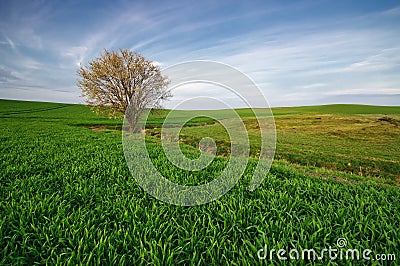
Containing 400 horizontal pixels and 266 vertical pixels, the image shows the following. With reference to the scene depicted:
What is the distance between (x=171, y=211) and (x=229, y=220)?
130 centimetres

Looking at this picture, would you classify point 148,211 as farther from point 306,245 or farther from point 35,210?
point 306,245

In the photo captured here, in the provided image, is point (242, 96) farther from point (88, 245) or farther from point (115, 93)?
point (115, 93)

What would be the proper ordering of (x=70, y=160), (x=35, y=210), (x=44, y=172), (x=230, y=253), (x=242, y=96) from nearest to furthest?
(x=230, y=253) < (x=35, y=210) < (x=242, y=96) < (x=44, y=172) < (x=70, y=160)

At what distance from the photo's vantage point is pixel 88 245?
322cm

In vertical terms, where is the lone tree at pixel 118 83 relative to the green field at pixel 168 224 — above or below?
above

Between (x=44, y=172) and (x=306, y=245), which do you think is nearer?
(x=306, y=245)

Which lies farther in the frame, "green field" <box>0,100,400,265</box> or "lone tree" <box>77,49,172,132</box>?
"lone tree" <box>77,49,172,132</box>

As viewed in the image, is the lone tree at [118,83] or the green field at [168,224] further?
the lone tree at [118,83]

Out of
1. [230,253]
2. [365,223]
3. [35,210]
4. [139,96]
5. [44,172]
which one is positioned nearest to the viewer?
[230,253]

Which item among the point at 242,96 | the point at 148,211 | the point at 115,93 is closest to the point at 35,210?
the point at 148,211

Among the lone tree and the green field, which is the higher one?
the lone tree

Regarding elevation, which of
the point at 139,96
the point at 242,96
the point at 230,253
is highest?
the point at 139,96

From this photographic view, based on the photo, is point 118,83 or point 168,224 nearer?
point 168,224

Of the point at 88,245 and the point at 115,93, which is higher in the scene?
the point at 115,93
